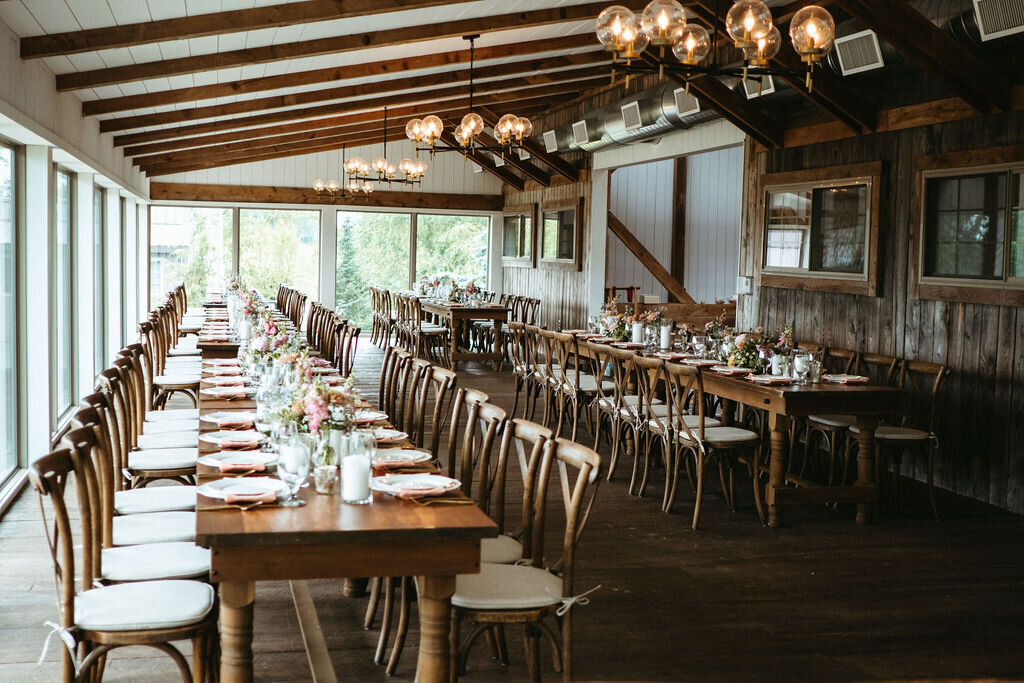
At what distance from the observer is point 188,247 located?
56.6ft

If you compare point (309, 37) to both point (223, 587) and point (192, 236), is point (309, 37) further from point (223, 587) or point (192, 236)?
point (192, 236)

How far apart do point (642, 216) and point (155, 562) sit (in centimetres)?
1343

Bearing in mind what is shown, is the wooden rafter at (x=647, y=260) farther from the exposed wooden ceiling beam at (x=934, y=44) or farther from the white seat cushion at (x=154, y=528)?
the white seat cushion at (x=154, y=528)

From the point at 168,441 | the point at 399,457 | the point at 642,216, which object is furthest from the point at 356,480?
the point at 642,216

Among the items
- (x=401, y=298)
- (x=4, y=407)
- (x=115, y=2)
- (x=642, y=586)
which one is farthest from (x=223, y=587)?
(x=401, y=298)

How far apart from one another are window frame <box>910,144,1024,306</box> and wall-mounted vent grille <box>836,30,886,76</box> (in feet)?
2.59

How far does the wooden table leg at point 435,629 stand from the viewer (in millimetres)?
2832

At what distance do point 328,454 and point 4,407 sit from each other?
12.9ft

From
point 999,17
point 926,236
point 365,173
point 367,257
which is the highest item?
point 365,173

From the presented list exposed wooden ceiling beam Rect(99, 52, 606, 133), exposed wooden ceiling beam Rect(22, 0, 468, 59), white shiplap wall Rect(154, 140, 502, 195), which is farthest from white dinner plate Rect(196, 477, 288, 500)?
white shiplap wall Rect(154, 140, 502, 195)

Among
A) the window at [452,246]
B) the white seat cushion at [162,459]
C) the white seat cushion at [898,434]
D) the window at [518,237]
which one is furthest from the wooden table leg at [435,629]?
the window at [452,246]

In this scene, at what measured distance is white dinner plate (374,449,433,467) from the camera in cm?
361

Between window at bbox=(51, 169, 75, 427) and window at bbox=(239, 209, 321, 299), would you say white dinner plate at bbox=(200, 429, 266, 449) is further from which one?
window at bbox=(239, 209, 321, 299)

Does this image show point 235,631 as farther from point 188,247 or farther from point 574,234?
point 188,247
